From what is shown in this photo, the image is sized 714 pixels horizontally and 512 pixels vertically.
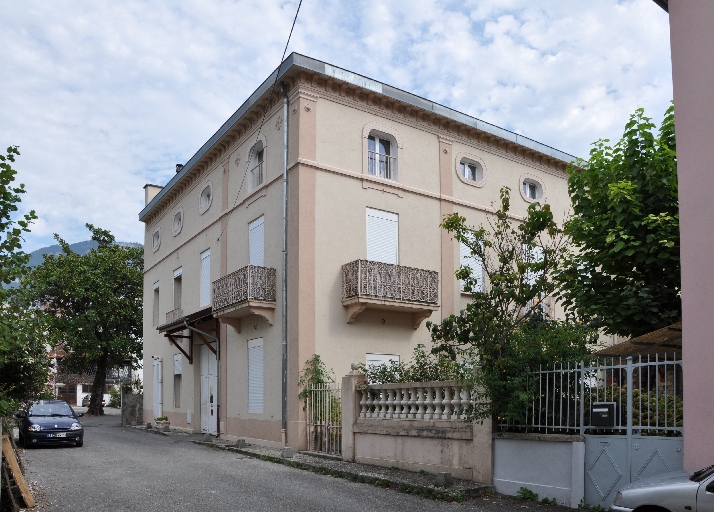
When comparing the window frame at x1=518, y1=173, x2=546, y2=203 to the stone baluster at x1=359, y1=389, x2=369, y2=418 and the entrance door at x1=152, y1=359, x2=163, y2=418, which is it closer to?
the stone baluster at x1=359, y1=389, x2=369, y2=418

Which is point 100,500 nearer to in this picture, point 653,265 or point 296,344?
point 296,344

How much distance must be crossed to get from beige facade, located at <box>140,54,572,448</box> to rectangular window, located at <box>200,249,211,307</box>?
17cm

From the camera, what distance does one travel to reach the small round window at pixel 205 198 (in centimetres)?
2370

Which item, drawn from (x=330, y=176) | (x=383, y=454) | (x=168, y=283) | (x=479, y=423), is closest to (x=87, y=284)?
(x=168, y=283)

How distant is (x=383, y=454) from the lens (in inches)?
518

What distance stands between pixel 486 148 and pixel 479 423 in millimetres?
12883

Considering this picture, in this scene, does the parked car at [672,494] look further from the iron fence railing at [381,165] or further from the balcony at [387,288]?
the iron fence railing at [381,165]

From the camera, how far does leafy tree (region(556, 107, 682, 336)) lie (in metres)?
14.1

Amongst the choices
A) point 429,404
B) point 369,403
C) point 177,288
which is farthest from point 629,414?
point 177,288

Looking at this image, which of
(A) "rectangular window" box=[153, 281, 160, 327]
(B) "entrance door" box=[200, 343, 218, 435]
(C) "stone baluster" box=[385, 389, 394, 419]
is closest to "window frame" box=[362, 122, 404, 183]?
(C) "stone baluster" box=[385, 389, 394, 419]

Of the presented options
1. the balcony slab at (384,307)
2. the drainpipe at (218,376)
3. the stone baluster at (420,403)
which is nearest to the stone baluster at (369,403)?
the stone baluster at (420,403)

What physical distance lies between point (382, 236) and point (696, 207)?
1133cm

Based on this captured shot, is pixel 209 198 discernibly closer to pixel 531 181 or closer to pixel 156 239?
pixel 156 239

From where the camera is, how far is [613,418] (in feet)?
28.8
